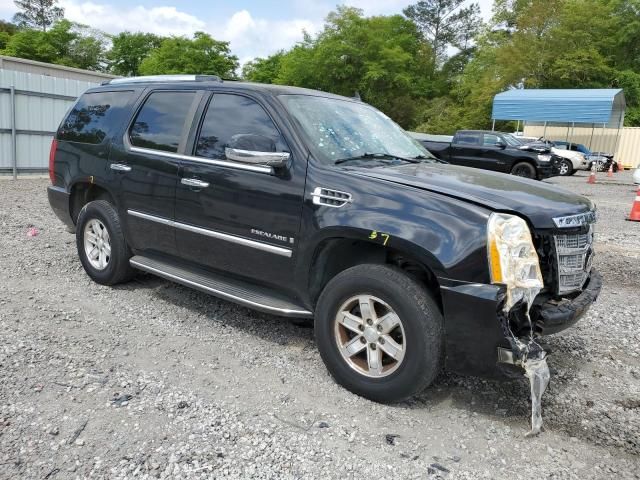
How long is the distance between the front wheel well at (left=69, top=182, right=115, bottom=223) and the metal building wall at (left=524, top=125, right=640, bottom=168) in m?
35.0

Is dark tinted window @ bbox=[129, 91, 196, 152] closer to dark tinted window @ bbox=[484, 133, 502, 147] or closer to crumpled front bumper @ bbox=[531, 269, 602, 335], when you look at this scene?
crumpled front bumper @ bbox=[531, 269, 602, 335]

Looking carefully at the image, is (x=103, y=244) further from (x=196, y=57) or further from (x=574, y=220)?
(x=196, y=57)

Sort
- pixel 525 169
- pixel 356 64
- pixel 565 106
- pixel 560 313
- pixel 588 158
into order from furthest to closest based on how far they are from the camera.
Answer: pixel 356 64
pixel 565 106
pixel 588 158
pixel 525 169
pixel 560 313

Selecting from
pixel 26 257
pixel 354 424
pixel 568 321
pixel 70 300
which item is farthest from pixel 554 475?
pixel 26 257

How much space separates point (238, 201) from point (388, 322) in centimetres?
142

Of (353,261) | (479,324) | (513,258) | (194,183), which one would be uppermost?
(194,183)

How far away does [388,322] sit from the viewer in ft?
10.3

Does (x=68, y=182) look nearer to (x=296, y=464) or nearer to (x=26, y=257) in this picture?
(x=26, y=257)

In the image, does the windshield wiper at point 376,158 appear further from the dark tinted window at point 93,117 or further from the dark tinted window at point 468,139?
the dark tinted window at point 468,139

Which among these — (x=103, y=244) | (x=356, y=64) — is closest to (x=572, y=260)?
(x=103, y=244)

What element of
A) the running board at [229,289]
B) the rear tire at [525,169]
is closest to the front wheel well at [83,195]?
the running board at [229,289]

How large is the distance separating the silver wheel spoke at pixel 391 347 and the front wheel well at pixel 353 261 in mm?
342

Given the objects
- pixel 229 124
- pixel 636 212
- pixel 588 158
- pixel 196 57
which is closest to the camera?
pixel 229 124

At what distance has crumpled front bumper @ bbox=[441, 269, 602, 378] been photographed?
2.80 m
